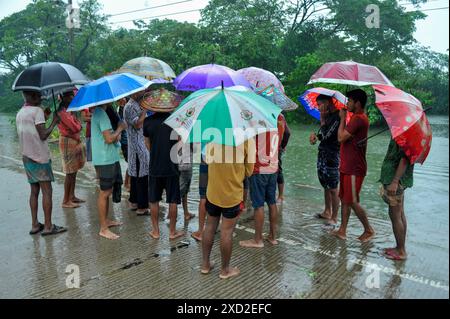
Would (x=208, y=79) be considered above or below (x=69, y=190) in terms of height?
above

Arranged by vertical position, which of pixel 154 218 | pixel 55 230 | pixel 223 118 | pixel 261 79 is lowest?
pixel 55 230

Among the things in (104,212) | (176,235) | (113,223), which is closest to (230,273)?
(176,235)

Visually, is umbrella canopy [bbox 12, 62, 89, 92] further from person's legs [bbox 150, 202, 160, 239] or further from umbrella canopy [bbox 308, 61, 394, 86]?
umbrella canopy [bbox 308, 61, 394, 86]

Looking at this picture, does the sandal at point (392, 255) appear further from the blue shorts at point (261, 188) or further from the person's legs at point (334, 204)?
the blue shorts at point (261, 188)

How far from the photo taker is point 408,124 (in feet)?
11.5

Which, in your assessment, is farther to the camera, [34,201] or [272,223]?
[34,201]

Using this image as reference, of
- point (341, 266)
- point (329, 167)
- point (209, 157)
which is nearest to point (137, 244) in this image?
point (209, 157)

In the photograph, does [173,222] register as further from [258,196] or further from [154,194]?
[258,196]

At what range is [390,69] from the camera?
1892 centimetres

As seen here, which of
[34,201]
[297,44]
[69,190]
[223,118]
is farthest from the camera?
[297,44]

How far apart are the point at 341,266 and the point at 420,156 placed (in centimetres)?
129

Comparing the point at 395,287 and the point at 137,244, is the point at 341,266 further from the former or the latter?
the point at 137,244

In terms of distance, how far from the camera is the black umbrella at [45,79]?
4.31m

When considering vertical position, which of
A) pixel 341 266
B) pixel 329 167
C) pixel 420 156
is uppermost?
pixel 420 156
